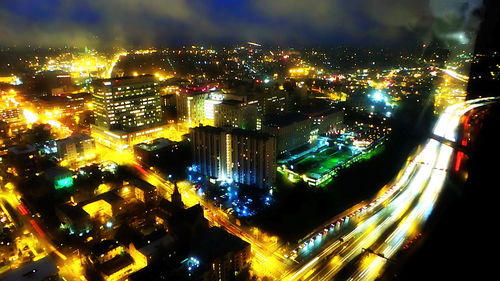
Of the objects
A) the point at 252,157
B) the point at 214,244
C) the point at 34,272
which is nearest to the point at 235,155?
the point at 252,157

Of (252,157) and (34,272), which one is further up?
(252,157)

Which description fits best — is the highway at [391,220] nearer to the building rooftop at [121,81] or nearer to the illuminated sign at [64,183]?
the illuminated sign at [64,183]

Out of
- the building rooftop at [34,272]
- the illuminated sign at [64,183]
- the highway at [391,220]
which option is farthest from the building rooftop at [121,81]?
the highway at [391,220]

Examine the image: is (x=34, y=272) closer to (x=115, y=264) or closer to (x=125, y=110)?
(x=115, y=264)

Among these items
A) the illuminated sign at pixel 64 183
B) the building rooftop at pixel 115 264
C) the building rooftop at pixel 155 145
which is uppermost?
the building rooftop at pixel 155 145

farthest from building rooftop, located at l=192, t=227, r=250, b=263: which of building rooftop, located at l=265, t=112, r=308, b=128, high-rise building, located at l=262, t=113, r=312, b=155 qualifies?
building rooftop, located at l=265, t=112, r=308, b=128

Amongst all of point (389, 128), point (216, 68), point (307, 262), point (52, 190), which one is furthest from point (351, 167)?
point (216, 68)
